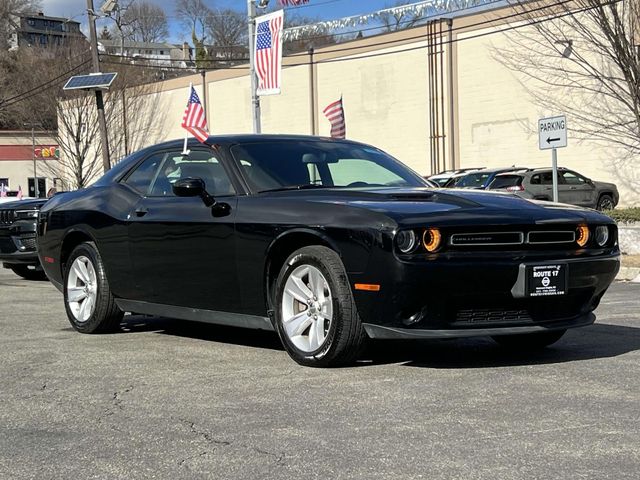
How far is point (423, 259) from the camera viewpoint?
5086mm

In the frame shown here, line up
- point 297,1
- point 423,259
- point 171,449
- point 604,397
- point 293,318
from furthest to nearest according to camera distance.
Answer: point 297,1 < point 293,318 < point 423,259 < point 604,397 < point 171,449

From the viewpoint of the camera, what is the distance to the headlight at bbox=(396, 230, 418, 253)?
16.7ft

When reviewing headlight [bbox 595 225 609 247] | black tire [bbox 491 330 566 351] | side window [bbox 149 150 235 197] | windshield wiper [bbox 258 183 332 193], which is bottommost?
black tire [bbox 491 330 566 351]

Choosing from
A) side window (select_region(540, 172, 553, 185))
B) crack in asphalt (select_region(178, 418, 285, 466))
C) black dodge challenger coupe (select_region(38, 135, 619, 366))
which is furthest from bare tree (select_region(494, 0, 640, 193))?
crack in asphalt (select_region(178, 418, 285, 466))

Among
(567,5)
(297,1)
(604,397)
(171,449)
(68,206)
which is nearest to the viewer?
(171,449)

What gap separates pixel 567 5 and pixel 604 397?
78.0 ft

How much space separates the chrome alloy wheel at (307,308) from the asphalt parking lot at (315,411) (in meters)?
0.21

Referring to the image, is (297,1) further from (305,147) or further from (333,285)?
(333,285)

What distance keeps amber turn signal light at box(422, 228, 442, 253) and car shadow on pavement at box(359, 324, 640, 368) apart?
912mm

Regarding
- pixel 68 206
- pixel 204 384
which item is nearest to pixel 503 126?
pixel 68 206

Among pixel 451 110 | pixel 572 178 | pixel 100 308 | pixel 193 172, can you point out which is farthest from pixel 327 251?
pixel 451 110

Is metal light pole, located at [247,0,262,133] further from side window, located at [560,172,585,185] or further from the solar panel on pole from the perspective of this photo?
side window, located at [560,172,585,185]

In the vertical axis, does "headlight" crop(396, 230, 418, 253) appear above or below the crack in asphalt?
above

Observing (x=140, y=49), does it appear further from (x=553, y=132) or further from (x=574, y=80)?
(x=553, y=132)
